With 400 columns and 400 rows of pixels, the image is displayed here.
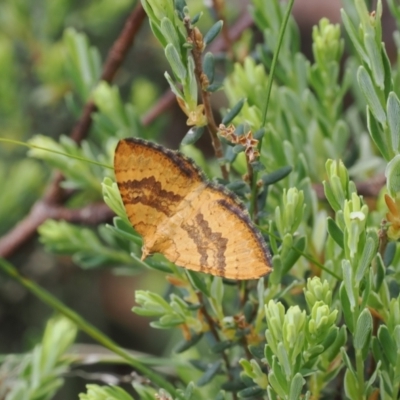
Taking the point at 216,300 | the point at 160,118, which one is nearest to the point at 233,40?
the point at 160,118

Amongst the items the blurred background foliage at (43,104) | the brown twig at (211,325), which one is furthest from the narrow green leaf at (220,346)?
the blurred background foliage at (43,104)

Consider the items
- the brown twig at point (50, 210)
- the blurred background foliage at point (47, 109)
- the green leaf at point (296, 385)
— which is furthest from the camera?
the blurred background foliage at point (47, 109)

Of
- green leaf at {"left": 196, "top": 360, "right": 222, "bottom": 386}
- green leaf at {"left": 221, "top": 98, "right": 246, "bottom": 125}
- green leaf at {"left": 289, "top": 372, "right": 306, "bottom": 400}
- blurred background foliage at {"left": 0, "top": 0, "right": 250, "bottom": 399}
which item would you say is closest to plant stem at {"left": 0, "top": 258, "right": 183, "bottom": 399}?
green leaf at {"left": 196, "top": 360, "right": 222, "bottom": 386}

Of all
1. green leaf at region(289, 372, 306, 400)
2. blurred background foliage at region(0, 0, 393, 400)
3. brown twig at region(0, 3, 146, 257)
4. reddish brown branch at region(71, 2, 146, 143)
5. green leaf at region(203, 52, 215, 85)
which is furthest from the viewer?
blurred background foliage at region(0, 0, 393, 400)

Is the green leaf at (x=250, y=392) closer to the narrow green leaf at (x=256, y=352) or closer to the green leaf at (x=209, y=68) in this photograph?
the narrow green leaf at (x=256, y=352)

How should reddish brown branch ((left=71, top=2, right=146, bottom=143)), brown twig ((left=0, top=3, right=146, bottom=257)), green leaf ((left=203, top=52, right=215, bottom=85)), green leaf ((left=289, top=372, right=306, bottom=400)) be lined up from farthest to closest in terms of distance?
brown twig ((left=0, top=3, right=146, bottom=257)) → reddish brown branch ((left=71, top=2, right=146, bottom=143)) → green leaf ((left=203, top=52, right=215, bottom=85)) → green leaf ((left=289, top=372, right=306, bottom=400))

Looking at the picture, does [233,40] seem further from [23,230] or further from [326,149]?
[23,230]

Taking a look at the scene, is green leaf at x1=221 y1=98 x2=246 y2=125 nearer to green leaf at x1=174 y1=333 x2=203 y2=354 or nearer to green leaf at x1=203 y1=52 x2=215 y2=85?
green leaf at x1=203 y1=52 x2=215 y2=85

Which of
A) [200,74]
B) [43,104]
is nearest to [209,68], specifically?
[200,74]

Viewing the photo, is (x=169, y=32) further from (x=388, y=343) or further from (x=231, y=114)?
(x=388, y=343)

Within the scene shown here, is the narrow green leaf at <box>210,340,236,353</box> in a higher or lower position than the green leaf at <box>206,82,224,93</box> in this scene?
lower

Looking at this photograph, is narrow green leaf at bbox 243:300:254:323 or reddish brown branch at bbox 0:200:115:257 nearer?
narrow green leaf at bbox 243:300:254:323
